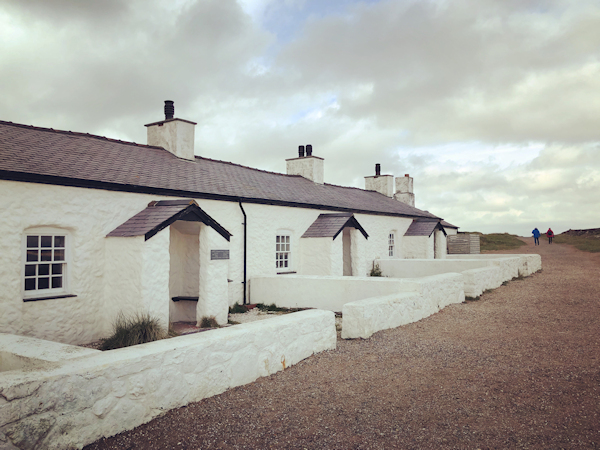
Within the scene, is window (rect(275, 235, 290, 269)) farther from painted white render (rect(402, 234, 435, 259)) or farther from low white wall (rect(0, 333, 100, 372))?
low white wall (rect(0, 333, 100, 372))

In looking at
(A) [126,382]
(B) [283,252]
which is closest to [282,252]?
(B) [283,252]

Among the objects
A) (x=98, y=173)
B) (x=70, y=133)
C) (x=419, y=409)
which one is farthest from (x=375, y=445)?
(x=70, y=133)

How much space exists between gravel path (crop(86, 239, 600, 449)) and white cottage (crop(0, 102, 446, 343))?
15.1 ft

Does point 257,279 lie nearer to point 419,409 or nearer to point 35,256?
point 35,256

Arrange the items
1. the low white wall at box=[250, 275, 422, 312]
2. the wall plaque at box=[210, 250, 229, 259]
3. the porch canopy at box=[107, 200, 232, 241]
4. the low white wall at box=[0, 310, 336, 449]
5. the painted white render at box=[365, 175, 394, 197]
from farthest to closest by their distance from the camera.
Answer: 1. the painted white render at box=[365, 175, 394, 197]
2. the low white wall at box=[250, 275, 422, 312]
3. the wall plaque at box=[210, 250, 229, 259]
4. the porch canopy at box=[107, 200, 232, 241]
5. the low white wall at box=[0, 310, 336, 449]

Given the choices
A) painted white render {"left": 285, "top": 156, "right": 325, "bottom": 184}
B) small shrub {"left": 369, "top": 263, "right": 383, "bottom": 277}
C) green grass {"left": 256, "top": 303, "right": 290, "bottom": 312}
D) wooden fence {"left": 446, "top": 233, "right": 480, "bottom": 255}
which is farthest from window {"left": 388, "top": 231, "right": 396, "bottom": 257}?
green grass {"left": 256, "top": 303, "right": 290, "bottom": 312}

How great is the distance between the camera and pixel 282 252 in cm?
1535

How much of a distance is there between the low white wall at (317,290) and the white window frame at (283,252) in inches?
72.5

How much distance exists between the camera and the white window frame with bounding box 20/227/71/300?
8.62m

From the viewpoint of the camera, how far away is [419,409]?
4.96 meters

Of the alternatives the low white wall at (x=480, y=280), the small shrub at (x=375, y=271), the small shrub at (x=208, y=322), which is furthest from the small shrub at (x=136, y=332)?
the small shrub at (x=375, y=271)

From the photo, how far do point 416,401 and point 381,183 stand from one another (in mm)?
22909

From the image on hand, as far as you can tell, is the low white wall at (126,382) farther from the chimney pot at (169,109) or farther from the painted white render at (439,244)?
the painted white render at (439,244)

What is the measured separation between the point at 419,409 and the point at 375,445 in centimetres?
101
